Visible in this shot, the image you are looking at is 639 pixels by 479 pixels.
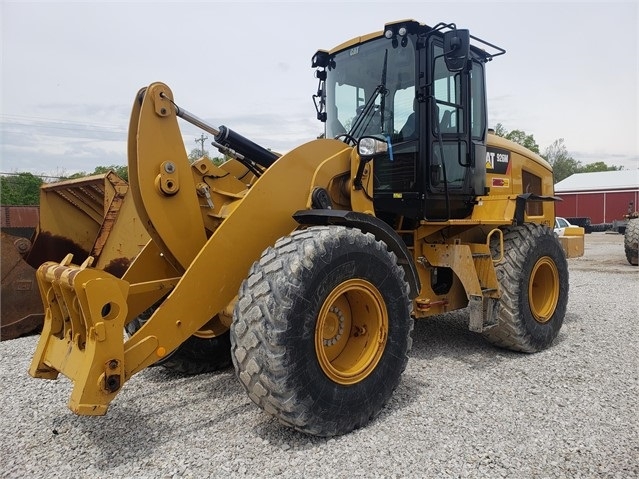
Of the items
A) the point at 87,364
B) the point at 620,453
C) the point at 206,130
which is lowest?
the point at 620,453

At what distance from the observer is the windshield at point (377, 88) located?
455cm

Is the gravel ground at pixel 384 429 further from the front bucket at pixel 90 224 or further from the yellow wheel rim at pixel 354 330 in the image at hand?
the front bucket at pixel 90 224

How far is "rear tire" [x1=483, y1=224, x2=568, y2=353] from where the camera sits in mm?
4910

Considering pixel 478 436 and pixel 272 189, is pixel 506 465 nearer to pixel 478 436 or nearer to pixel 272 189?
pixel 478 436

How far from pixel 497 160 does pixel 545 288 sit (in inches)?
59.0

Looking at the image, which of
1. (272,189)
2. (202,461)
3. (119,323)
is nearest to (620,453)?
(202,461)

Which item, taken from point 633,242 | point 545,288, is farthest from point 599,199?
point 545,288

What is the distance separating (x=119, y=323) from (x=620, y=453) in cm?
305

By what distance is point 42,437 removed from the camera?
325cm

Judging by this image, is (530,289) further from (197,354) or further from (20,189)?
(20,189)

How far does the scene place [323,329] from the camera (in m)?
3.43

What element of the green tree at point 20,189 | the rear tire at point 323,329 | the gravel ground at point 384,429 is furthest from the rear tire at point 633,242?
the green tree at point 20,189

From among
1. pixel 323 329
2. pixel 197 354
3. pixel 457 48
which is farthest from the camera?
pixel 197 354

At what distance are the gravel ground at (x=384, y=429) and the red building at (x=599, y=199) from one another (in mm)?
35077
